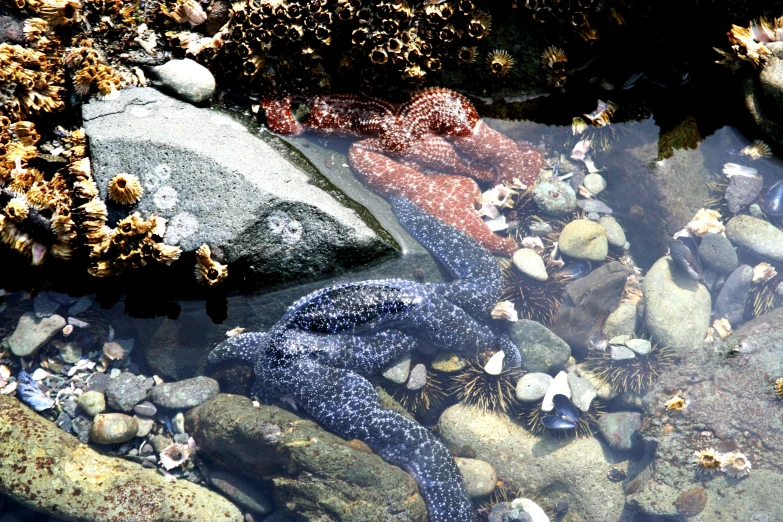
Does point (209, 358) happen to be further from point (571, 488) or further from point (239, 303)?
point (571, 488)

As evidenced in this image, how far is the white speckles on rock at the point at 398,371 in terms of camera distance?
518cm

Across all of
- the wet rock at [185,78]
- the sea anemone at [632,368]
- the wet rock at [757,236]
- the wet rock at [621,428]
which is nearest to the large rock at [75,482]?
the wet rock at [185,78]

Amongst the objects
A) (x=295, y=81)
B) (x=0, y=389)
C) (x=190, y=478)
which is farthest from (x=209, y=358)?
(x=295, y=81)

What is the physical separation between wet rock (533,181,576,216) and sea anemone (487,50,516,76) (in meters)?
1.49

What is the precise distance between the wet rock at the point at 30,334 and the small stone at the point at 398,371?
334cm

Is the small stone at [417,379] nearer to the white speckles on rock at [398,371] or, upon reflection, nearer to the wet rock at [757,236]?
the white speckles on rock at [398,371]

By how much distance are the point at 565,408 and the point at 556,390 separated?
0.21m

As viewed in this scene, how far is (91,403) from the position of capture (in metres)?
4.89

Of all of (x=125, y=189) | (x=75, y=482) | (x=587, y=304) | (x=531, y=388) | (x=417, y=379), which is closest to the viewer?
(x=125, y=189)

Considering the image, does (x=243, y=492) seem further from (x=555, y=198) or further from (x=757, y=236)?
(x=757, y=236)

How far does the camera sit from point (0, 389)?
4758 millimetres

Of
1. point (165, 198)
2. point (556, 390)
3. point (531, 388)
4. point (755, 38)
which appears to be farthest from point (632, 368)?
point (165, 198)

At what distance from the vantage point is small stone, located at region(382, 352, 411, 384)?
5180 mm

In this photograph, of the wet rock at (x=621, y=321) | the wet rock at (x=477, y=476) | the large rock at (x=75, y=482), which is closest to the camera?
the large rock at (x=75, y=482)
